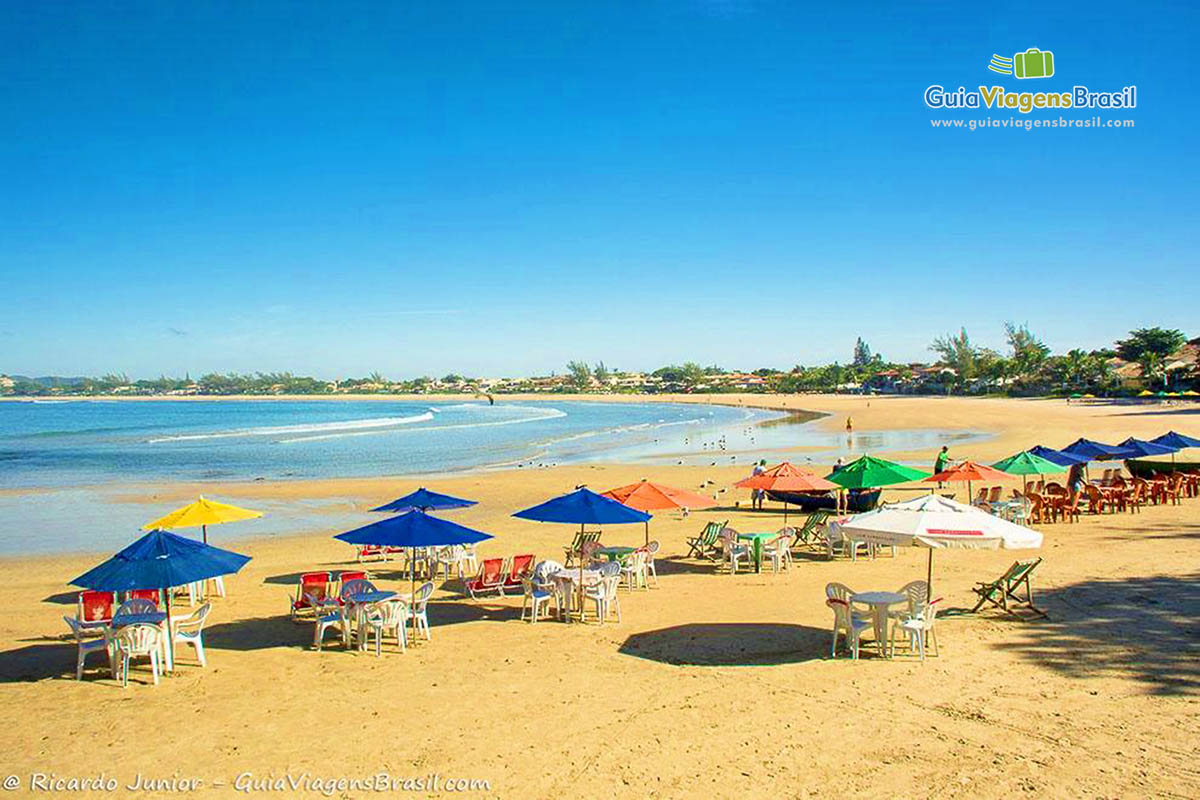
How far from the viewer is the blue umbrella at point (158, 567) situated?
7.77 meters

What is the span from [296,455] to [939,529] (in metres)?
38.9

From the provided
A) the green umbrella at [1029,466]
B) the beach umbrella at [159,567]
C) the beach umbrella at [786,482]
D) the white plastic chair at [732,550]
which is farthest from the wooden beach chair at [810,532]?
the beach umbrella at [159,567]

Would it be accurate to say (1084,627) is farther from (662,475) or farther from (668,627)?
(662,475)

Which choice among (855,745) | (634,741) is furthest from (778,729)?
(634,741)

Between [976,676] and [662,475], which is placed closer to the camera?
[976,676]

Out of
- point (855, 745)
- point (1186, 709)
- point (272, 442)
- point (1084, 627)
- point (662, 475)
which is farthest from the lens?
point (272, 442)

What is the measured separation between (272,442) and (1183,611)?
2011 inches

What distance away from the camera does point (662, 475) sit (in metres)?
29.4

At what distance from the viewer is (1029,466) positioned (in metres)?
16.2

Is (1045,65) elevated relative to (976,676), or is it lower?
elevated

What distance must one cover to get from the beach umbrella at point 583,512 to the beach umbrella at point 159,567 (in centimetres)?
368

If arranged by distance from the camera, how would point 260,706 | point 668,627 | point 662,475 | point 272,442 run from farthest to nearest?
point 272,442, point 662,475, point 668,627, point 260,706

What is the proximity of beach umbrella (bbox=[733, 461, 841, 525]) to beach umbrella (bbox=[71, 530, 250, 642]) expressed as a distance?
28.2ft

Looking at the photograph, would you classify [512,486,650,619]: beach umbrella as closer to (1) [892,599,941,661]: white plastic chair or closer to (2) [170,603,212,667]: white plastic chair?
(1) [892,599,941,661]: white plastic chair
